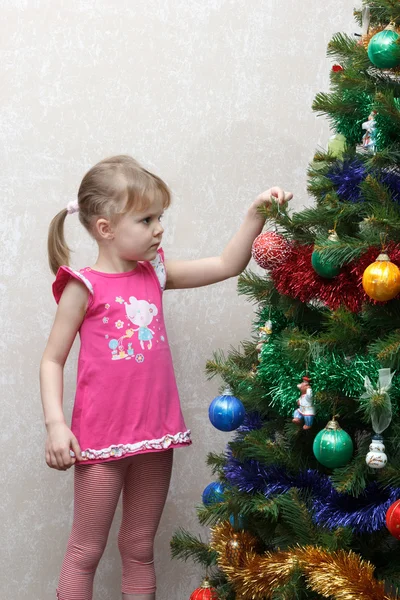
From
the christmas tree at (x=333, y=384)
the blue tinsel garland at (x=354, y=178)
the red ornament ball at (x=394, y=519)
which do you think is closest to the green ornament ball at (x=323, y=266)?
the christmas tree at (x=333, y=384)

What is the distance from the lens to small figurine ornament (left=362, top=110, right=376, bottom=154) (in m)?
1.22

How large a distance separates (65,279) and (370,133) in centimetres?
61

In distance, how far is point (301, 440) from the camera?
1339 mm

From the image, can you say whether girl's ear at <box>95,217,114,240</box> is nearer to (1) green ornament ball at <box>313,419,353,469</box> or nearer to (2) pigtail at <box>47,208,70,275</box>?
(2) pigtail at <box>47,208,70,275</box>

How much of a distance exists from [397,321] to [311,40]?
35.1 inches

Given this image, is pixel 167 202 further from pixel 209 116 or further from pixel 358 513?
pixel 358 513

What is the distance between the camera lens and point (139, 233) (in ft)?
4.88

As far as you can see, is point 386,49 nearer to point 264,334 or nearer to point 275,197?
point 275,197

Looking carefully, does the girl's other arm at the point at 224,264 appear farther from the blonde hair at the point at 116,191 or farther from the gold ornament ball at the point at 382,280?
the gold ornament ball at the point at 382,280

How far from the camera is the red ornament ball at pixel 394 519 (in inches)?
42.8

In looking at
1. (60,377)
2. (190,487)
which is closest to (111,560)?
(190,487)

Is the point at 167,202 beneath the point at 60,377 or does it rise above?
above

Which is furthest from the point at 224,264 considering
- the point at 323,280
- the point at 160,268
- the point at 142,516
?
the point at 142,516

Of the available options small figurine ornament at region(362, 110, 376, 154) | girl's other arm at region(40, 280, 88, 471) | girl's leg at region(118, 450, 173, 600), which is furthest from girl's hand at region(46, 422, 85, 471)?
small figurine ornament at region(362, 110, 376, 154)
